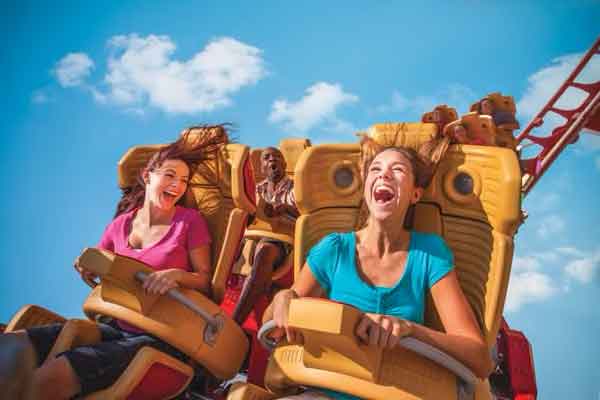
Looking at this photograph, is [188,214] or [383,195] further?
[188,214]

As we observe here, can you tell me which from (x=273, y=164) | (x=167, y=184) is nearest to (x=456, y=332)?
(x=167, y=184)

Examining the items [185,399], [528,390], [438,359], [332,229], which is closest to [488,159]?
[332,229]

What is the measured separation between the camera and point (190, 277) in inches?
70.6

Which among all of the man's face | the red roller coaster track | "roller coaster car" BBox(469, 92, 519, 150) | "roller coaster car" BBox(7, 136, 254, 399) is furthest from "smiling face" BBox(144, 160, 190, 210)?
the red roller coaster track

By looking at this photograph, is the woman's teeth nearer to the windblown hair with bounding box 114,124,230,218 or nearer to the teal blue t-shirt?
the teal blue t-shirt

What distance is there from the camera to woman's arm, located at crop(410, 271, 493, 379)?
1.21m

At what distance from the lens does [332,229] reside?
178 centimetres

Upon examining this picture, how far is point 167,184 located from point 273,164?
4.87ft

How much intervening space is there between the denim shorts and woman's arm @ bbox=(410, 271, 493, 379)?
927 mm

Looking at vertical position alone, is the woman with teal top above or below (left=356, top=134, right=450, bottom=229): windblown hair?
below

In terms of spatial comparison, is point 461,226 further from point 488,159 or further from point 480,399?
point 480,399

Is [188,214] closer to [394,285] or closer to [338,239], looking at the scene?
[338,239]

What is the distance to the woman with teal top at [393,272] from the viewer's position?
50.0 inches

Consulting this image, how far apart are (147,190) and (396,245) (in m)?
1.09
